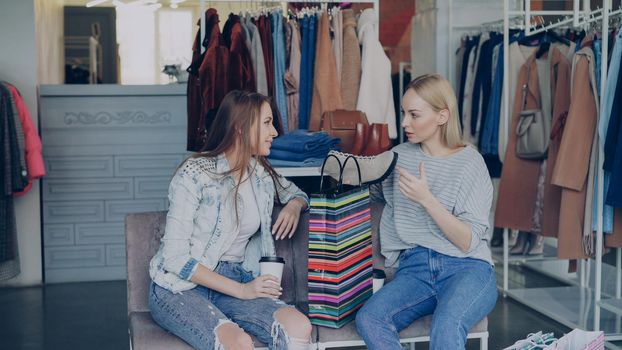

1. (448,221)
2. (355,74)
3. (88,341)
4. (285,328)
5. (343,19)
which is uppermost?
(343,19)

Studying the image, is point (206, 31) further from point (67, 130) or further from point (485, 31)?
point (485, 31)

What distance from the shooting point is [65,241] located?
5.50m

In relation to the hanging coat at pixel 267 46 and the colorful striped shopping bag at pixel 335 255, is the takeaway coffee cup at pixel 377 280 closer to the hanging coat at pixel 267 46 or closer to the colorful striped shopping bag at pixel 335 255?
the colorful striped shopping bag at pixel 335 255

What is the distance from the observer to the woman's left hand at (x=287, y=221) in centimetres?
279

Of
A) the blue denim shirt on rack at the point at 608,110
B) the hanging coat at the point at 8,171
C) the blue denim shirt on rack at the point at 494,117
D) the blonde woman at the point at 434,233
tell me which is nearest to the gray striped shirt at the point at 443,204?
the blonde woman at the point at 434,233

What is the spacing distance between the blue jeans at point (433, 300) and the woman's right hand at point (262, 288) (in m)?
0.27

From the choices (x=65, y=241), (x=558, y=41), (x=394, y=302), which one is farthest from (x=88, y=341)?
A: (x=558, y=41)

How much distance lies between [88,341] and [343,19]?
2248 mm

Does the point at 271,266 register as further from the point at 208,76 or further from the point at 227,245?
the point at 208,76


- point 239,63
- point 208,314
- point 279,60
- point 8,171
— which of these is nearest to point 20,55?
point 8,171

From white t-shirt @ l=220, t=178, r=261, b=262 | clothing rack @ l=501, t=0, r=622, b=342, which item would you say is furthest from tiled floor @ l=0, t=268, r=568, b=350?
white t-shirt @ l=220, t=178, r=261, b=262

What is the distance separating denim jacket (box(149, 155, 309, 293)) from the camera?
8.31 ft

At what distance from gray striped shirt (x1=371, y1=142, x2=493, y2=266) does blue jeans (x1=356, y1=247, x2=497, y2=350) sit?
4 centimetres

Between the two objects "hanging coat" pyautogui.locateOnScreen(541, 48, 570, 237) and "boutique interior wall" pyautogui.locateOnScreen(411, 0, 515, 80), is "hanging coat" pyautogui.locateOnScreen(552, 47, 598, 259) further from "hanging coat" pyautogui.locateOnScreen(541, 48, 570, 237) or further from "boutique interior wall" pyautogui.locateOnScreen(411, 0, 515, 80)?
"boutique interior wall" pyautogui.locateOnScreen(411, 0, 515, 80)
